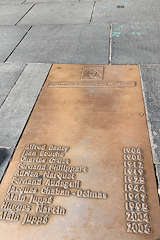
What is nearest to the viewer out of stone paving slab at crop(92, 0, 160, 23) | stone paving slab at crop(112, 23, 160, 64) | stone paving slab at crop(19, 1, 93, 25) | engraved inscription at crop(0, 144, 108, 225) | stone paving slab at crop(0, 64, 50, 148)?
engraved inscription at crop(0, 144, 108, 225)

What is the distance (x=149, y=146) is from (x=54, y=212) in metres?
1.12

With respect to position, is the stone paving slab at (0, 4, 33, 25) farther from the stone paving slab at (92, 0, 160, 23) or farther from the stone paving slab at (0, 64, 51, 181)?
the stone paving slab at (0, 64, 51, 181)

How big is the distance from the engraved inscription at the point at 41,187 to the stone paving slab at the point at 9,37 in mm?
2435

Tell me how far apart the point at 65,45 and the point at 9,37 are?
1.28 m

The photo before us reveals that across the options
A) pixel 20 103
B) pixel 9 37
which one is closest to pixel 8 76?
pixel 20 103

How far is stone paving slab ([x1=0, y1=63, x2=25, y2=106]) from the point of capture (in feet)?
11.0

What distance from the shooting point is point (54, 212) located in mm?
1917

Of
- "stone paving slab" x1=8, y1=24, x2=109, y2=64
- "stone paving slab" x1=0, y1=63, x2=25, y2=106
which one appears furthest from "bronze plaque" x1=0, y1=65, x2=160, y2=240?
"stone paving slab" x1=8, y1=24, x2=109, y2=64

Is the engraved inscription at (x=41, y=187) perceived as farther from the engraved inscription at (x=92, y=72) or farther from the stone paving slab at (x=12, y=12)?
the stone paving slab at (x=12, y=12)

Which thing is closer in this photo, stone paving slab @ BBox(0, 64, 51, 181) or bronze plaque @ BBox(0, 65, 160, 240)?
bronze plaque @ BBox(0, 65, 160, 240)

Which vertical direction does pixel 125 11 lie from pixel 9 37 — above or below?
above

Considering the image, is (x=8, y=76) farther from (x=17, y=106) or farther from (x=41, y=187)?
(x=41, y=187)

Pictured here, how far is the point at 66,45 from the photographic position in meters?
4.44

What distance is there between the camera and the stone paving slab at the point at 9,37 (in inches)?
171
